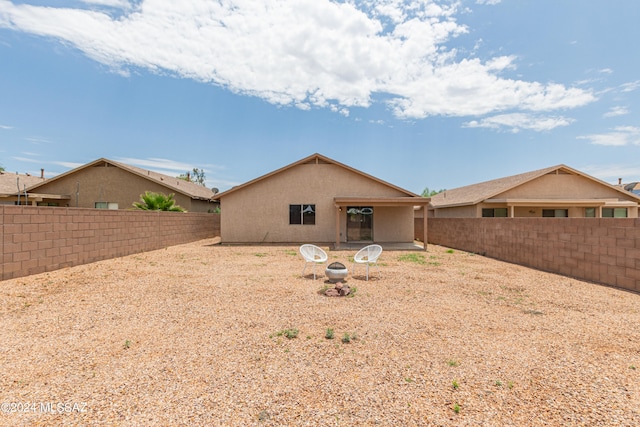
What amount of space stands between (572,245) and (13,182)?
3493cm

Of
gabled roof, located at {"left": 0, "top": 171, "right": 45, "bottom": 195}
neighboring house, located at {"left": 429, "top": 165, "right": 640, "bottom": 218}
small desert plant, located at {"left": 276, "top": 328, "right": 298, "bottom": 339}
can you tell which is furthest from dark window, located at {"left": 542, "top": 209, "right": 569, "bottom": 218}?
gabled roof, located at {"left": 0, "top": 171, "right": 45, "bottom": 195}

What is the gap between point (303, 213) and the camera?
17562 millimetres

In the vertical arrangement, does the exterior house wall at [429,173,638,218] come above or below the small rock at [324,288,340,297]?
above

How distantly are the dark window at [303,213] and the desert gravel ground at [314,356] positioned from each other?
34.5 ft

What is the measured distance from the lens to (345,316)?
5.14 m

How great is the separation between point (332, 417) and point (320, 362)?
3.20 feet

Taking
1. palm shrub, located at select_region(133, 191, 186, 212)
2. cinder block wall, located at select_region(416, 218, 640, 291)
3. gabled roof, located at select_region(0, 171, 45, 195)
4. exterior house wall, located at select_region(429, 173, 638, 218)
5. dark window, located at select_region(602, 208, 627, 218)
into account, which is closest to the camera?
cinder block wall, located at select_region(416, 218, 640, 291)

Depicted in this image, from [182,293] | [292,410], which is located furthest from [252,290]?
[292,410]

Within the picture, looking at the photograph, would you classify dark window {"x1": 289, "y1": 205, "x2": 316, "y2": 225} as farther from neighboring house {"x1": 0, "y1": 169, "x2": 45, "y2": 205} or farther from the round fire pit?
neighboring house {"x1": 0, "y1": 169, "x2": 45, "y2": 205}

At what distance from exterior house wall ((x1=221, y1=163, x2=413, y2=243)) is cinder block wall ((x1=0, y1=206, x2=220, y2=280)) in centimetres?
403

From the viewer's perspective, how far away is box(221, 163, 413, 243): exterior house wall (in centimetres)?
1753

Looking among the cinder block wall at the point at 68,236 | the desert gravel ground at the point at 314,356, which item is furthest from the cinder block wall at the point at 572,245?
the cinder block wall at the point at 68,236

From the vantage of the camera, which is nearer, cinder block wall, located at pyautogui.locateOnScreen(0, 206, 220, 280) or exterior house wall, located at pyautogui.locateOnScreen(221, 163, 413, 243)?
cinder block wall, located at pyautogui.locateOnScreen(0, 206, 220, 280)

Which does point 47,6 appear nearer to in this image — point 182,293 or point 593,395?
point 182,293
